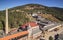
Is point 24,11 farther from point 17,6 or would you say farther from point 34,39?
point 34,39

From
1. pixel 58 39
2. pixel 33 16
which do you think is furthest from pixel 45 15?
pixel 58 39

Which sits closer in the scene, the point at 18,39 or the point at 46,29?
the point at 18,39

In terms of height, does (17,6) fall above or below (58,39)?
above

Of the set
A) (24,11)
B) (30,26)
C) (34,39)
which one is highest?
(24,11)

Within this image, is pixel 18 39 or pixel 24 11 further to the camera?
pixel 24 11

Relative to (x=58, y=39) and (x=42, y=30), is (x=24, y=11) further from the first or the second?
(x=58, y=39)

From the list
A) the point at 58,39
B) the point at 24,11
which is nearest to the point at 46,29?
the point at 58,39
